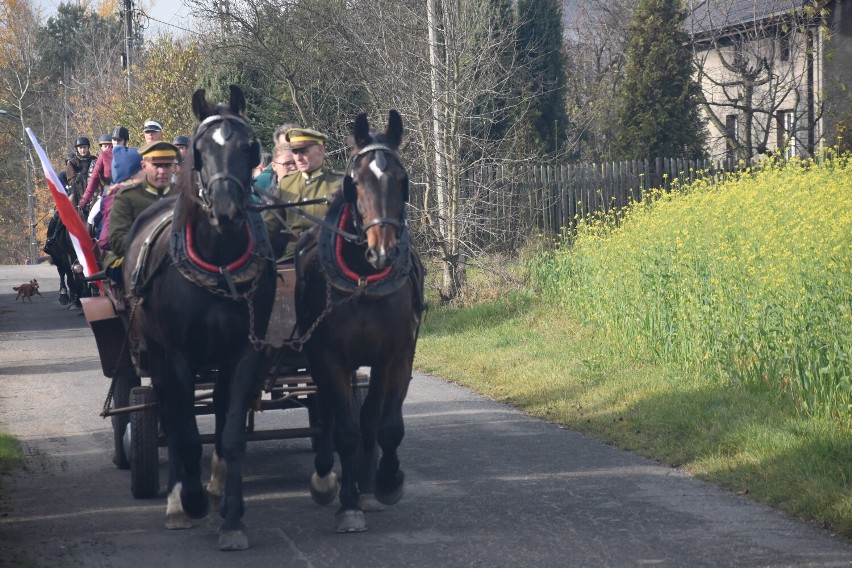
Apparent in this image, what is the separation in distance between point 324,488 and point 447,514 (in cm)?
77

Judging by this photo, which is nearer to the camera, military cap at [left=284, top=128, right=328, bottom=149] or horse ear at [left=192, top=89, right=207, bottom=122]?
horse ear at [left=192, top=89, right=207, bottom=122]

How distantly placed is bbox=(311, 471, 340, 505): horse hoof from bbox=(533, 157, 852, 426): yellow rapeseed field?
355 cm

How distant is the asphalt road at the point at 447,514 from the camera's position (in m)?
5.96

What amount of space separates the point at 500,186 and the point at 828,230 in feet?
27.0

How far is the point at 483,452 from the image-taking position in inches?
341

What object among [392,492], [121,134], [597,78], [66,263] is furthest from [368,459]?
[597,78]

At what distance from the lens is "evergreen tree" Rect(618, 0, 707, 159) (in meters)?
26.9

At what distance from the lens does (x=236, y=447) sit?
6.42 metres

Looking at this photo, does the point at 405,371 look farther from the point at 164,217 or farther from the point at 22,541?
the point at 22,541

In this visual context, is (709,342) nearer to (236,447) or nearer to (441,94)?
(236,447)

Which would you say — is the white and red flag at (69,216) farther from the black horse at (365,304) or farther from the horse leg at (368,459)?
the horse leg at (368,459)

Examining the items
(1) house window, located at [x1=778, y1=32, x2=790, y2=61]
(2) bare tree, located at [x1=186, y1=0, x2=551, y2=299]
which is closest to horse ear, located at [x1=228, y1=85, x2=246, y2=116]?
(2) bare tree, located at [x1=186, y1=0, x2=551, y2=299]

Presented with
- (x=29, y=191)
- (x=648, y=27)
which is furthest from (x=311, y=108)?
(x=29, y=191)

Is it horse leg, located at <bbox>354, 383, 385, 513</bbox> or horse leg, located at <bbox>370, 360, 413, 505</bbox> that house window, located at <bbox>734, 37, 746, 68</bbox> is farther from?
horse leg, located at <bbox>370, 360, 413, 505</bbox>
